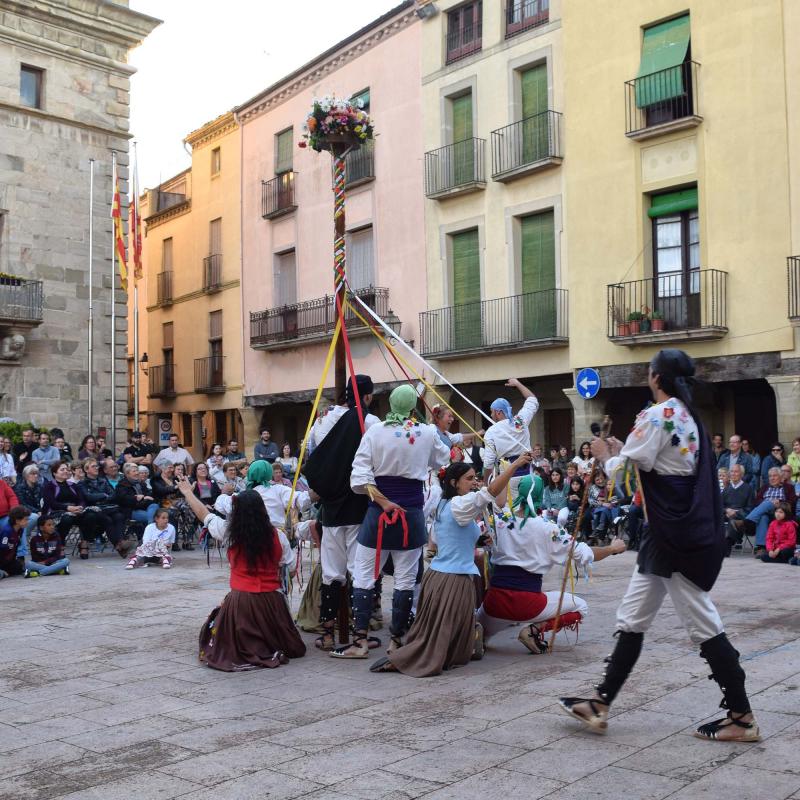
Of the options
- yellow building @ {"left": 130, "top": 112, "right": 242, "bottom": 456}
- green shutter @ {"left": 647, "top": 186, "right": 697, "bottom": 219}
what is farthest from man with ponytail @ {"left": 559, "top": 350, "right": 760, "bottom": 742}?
yellow building @ {"left": 130, "top": 112, "right": 242, "bottom": 456}

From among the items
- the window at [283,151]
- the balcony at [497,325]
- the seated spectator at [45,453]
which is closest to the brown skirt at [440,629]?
the seated spectator at [45,453]

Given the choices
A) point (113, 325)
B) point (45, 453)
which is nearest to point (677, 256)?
point (45, 453)

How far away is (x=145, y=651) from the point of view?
286 inches

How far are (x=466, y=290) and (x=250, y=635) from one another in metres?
16.4

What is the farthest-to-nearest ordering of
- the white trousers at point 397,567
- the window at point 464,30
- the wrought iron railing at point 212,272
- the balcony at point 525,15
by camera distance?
the wrought iron railing at point 212,272
the window at point 464,30
the balcony at point 525,15
the white trousers at point 397,567

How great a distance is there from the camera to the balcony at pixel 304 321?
79.8 ft

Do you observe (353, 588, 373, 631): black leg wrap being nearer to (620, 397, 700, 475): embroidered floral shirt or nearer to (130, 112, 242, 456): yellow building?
(620, 397, 700, 475): embroidered floral shirt

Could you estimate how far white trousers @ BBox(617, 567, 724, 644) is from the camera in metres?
4.71

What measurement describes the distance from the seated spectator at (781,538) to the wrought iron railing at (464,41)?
13469 mm

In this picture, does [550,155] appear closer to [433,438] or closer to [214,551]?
[214,551]

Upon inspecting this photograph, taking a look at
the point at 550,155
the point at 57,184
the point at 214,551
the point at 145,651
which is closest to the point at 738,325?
the point at 550,155

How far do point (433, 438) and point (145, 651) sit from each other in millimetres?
2582

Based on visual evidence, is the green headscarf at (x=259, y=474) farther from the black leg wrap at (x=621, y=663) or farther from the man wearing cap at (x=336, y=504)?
the black leg wrap at (x=621, y=663)

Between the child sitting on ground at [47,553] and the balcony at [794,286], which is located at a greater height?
the balcony at [794,286]
